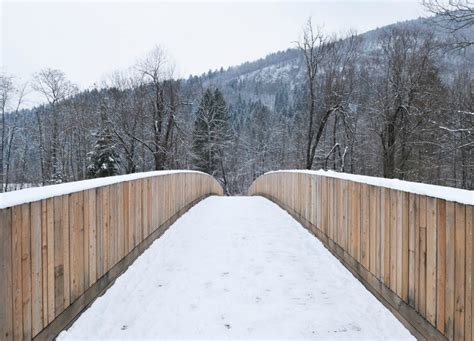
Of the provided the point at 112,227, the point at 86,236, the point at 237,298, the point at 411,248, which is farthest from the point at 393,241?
the point at 112,227

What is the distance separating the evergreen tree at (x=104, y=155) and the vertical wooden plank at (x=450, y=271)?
26371mm

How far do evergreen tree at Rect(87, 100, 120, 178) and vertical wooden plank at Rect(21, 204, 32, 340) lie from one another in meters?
25.4

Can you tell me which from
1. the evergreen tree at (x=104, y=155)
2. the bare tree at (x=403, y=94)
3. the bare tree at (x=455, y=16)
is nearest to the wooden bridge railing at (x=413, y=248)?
the bare tree at (x=455, y=16)

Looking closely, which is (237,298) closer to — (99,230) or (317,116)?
(99,230)

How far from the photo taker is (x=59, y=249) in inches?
113

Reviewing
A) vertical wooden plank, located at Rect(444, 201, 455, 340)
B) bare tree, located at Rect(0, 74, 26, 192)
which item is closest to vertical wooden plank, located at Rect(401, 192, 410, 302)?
vertical wooden plank, located at Rect(444, 201, 455, 340)

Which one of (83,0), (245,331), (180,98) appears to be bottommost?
(245,331)

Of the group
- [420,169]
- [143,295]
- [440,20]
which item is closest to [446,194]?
[143,295]

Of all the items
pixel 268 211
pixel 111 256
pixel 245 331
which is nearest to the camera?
pixel 245 331

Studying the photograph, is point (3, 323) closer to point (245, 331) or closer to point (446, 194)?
point (245, 331)

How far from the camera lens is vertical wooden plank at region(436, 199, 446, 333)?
8.20ft

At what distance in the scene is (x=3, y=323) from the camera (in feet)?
7.17

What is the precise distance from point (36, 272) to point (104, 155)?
26.2 metres

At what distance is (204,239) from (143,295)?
2.33m
